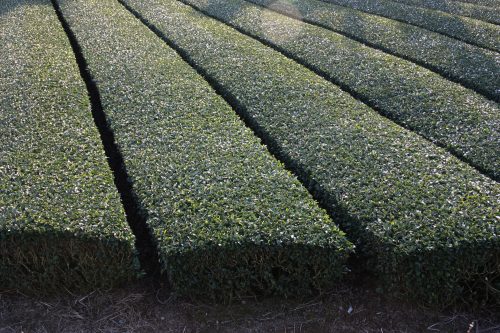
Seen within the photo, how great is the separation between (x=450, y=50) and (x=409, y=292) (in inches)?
285

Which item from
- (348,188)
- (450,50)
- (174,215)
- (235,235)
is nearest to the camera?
(235,235)

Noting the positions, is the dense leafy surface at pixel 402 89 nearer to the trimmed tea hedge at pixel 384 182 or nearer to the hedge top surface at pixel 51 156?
the trimmed tea hedge at pixel 384 182

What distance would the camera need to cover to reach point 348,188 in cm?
551

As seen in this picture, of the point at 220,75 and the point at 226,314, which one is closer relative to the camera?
the point at 226,314

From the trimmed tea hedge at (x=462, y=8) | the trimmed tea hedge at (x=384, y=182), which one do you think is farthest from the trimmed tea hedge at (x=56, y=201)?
the trimmed tea hedge at (x=462, y=8)

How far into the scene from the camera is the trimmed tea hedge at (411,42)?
9.08 meters

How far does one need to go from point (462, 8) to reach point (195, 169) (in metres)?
12.3

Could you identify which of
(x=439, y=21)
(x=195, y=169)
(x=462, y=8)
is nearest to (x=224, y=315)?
(x=195, y=169)

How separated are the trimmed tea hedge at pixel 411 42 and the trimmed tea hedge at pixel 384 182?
9.16 ft

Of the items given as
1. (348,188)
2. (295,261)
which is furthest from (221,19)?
(295,261)

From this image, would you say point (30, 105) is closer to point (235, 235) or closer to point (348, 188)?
point (235, 235)

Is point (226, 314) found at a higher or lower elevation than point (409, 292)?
lower

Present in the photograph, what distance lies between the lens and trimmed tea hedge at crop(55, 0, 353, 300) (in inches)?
186

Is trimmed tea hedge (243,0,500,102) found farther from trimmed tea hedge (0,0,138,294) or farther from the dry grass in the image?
trimmed tea hedge (0,0,138,294)
